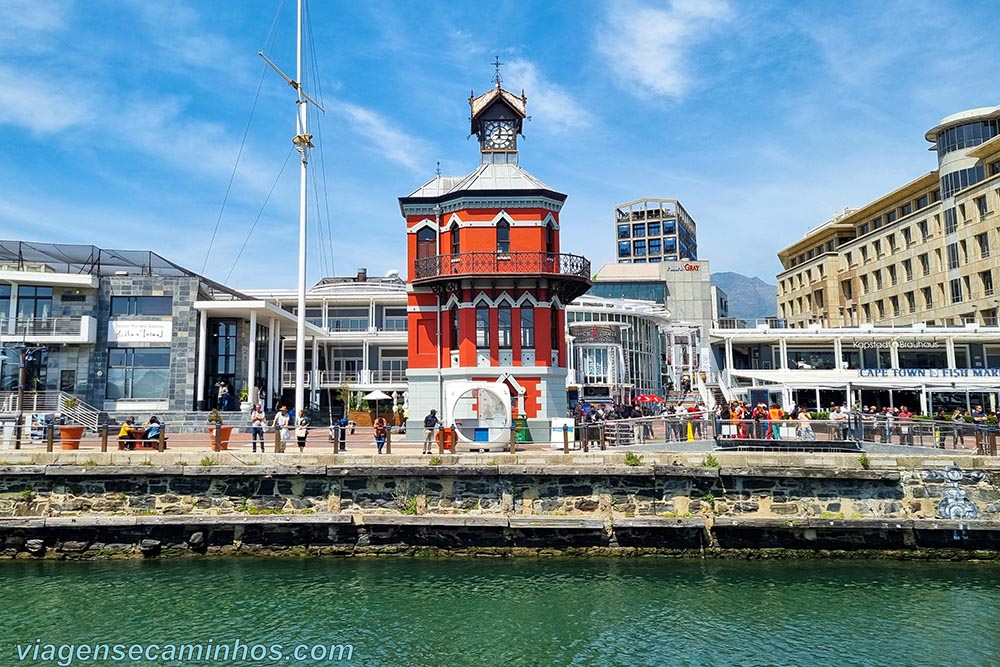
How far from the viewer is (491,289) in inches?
1032

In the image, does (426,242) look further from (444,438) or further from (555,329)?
(444,438)

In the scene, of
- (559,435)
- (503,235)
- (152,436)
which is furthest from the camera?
(503,235)

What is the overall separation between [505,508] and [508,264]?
1162 centimetres

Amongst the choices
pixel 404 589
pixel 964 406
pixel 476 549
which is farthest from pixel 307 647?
pixel 964 406

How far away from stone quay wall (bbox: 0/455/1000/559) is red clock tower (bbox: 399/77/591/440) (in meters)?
8.40

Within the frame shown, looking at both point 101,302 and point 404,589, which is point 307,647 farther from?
point 101,302

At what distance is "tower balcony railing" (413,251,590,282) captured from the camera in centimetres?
2575

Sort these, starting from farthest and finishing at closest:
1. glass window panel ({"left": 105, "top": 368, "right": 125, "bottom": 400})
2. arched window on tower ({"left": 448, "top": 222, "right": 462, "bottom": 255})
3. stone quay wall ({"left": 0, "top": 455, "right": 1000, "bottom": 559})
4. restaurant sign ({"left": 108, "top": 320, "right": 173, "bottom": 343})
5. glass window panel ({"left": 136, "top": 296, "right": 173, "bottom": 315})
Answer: glass window panel ({"left": 136, "top": 296, "right": 173, "bottom": 315})
restaurant sign ({"left": 108, "top": 320, "right": 173, "bottom": 343})
glass window panel ({"left": 105, "top": 368, "right": 125, "bottom": 400})
arched window on tower ({"left": 448, "top": 222, "right": 462, "bottom": 255})
stone quay wall ({"left": 0, "top": 455, "right": 1000, "bottom": 559})

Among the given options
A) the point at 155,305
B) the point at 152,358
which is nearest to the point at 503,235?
the point at 155,305

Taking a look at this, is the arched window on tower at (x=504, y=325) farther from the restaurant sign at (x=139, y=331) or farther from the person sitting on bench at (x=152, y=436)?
the restaurant sign at (x=139, y=331)

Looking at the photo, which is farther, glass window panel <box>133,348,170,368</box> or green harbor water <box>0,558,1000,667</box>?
glass window panel <box>133,348,170,368</box>

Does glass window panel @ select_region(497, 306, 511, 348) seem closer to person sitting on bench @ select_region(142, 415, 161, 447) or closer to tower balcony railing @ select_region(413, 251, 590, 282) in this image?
tower balcony railing @ select_region(413, 251, 590, 282)

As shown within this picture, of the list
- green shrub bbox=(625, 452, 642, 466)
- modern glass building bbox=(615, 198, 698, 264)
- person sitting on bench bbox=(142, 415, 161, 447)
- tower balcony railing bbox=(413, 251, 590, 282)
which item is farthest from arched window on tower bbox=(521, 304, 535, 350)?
modern glass building bbox=(615, 198, 698, 264)

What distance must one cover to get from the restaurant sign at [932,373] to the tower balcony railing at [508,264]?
2134 centimetres
